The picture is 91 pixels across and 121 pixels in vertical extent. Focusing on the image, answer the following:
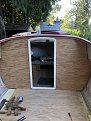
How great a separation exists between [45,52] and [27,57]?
4.01ft

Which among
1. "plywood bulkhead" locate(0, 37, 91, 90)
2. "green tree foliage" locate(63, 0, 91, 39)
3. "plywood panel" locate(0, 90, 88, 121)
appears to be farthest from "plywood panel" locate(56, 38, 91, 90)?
"green tree foliage" locate(63, 0, 91, 39)

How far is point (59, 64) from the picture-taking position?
525cm

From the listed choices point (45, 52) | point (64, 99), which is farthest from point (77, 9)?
point (64, 99)

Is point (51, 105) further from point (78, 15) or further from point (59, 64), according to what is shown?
point (78, 15)

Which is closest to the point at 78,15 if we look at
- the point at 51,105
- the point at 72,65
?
the point at 72,65

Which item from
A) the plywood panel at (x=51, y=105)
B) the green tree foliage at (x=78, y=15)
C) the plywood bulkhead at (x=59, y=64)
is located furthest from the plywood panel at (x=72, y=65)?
the green tree foliage at (x=78, y=15)

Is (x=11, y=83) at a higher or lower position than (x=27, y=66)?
lower

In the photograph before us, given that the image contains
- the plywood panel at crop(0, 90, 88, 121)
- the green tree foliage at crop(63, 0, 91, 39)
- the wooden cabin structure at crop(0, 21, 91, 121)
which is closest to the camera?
the plywood panel at crop(0, 90, 88, 121)

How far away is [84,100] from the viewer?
4.52m

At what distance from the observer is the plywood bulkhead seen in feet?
17.0

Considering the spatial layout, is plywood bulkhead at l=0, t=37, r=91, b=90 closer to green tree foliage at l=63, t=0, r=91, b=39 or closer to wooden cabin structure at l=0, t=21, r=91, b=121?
wooden cabin structure at l=0, t=21, r=91, b=121

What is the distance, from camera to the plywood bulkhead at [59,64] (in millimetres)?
5180

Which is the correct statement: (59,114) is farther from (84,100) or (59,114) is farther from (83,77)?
(83,77)

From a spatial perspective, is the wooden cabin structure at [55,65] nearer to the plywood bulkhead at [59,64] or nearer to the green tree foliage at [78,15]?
the plywood bulkhead at [59,64]
